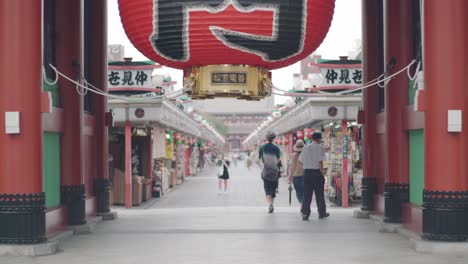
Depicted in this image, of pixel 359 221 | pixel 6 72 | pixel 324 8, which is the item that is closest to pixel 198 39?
pixel 324 8

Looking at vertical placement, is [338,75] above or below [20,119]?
above

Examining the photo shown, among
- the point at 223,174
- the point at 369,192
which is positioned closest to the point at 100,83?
the point at 369,192

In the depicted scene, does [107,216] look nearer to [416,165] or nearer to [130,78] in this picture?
[130,78]

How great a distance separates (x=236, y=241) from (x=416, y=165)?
3.63 meters

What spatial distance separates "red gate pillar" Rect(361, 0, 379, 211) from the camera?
1695 centimetres

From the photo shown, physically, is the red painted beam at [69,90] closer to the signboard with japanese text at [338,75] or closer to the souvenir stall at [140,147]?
the souvenir stall at [140,147]

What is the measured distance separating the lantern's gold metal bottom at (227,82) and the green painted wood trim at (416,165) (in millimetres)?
4804

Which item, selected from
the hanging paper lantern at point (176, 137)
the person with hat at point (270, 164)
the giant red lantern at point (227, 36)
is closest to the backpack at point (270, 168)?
the person with hat at point (270, 164)

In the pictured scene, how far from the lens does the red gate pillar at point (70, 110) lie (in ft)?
46.4

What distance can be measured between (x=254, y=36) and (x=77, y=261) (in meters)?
3.97

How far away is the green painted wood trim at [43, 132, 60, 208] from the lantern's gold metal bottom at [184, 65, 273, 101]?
4.77 meters

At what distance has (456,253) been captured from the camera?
1062 cm

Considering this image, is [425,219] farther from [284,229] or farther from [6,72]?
[6,72]

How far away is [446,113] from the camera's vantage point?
10.7m
